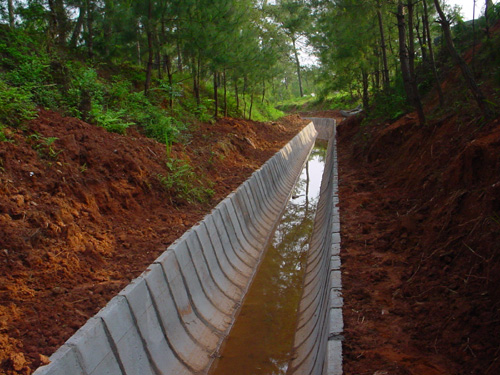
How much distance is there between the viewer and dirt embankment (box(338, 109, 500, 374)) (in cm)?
362

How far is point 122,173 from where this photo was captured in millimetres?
7832

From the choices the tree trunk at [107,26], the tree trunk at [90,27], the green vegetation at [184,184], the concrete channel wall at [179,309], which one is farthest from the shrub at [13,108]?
the tree trunk at [90,27]

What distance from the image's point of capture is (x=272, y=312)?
695 cm

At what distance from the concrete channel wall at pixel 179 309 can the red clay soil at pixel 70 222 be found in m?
0.34

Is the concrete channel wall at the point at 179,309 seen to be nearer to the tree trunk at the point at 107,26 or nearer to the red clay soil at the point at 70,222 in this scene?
the red clay soil at the point at 70,222

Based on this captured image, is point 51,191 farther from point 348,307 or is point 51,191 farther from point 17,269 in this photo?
point 348,307

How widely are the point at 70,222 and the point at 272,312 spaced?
11.3 feet

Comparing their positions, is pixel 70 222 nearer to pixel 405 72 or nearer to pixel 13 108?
pixel 13 108

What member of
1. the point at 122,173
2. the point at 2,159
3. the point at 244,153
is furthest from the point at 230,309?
the point at 244,153

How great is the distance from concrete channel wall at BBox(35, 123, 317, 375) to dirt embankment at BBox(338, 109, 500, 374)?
208 centimetres

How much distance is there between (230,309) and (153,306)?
2.03 metres

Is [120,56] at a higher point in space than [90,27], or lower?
lower

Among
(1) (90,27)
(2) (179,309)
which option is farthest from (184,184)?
(1) (90,27)

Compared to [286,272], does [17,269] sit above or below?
above
